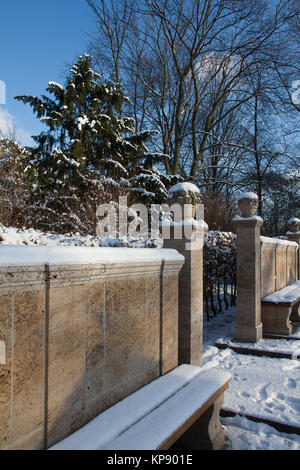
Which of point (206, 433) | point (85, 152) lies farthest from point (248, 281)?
point (85, 152)

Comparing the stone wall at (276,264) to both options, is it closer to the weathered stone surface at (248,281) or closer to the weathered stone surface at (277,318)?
the weathered stone surface at (277,318)

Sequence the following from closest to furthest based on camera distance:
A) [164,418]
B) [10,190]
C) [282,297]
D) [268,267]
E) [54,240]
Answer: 1. [164,418]
2. [54,240]
3. [282,297]
4. [268,267]
5. [10,190]

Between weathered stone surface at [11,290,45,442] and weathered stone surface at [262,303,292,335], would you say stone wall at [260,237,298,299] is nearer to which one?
weathered stone surface at [262,303,292,335]

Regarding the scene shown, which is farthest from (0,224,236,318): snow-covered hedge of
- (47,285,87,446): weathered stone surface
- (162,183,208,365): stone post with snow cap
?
(47,285,87,446): weathered stone surface

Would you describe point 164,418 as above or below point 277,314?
above

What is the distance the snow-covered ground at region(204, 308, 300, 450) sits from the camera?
2.83m

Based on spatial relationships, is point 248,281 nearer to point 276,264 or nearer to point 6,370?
point 276,264

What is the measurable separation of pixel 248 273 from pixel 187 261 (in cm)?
232

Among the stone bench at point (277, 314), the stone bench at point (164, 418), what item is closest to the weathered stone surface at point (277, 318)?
the stone bench at point (277, 314)

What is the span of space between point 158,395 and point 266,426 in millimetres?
1366

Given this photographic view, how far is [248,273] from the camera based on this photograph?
541 cm

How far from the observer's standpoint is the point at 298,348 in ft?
16.4

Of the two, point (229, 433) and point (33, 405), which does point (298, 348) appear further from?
point (33, 405)

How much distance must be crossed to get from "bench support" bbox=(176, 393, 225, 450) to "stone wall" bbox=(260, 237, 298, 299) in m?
3.71
